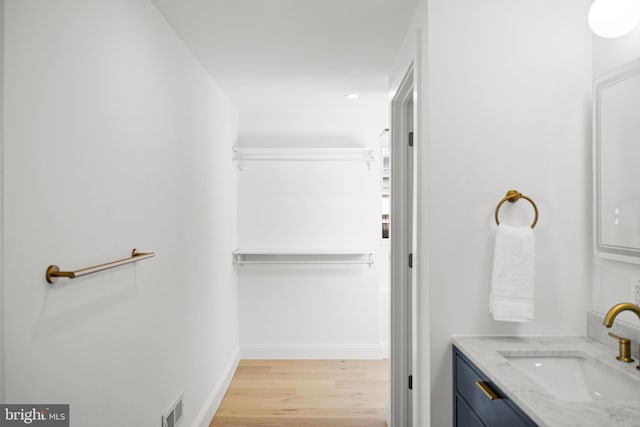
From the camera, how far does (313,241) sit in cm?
448

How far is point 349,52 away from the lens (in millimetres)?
2793

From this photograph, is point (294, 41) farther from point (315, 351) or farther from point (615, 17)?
point (315, 351)

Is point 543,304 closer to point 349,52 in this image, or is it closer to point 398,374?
point 398,374

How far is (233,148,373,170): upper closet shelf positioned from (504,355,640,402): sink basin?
9.73ft

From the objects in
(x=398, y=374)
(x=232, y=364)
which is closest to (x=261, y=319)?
(x=232, y=364)

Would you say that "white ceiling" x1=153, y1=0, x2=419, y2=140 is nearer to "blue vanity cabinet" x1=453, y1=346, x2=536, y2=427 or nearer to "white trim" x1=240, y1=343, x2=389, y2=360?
"blue vanity cabinet" x1=453, y1=346, x2=536, y2=427

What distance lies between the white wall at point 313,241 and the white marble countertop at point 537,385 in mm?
2702

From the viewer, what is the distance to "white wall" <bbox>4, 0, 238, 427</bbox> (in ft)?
3.84

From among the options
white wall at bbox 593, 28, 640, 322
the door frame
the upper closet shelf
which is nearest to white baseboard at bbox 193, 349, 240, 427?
the door frame

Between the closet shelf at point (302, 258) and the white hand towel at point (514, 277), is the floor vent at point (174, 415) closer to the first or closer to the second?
the white hand towel at point (514, 277)

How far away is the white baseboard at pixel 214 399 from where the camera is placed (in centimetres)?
293

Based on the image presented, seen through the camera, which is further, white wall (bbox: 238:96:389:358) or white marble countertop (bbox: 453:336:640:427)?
white wall (bbox: 238:96:389:358)

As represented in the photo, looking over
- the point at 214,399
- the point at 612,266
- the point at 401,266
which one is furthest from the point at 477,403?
the point at 214,399

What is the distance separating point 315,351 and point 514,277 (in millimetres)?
3064
